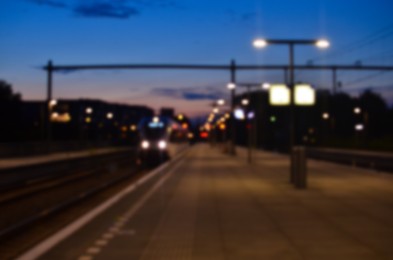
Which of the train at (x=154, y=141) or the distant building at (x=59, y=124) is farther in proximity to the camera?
the distant building at (x=59, y=124)

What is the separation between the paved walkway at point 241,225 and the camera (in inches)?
412

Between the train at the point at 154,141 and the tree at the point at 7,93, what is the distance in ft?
110

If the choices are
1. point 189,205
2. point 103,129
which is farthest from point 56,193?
point 103,129

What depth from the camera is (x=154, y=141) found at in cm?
4812

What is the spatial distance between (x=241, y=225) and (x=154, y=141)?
3469 cm

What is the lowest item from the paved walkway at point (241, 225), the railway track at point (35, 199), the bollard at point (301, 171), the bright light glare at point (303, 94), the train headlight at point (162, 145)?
the railway track at point (35, 199)

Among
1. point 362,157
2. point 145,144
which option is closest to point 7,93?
point 145,144

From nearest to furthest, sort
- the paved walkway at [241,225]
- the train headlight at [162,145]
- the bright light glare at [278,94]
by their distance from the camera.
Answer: the paved walkway at [241,225]
the bright light glare at [278,94]
the train headlight at [162,145]

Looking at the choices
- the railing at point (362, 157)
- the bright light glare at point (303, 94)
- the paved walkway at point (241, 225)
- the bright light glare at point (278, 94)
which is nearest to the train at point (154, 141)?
the railing at point (362, 157)

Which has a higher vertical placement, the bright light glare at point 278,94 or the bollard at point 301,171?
the bright light glare at point 278,94

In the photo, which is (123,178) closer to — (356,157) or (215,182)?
(215,182)

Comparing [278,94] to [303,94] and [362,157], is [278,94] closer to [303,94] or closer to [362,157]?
[303,94]

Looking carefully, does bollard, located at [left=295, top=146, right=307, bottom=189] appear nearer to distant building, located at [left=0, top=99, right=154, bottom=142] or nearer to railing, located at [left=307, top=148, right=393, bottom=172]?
railing, located at [left=307, top=148, right=393, bottom=172]

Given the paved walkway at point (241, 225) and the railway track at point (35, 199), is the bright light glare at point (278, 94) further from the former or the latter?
the railway track at point (35, 199)
